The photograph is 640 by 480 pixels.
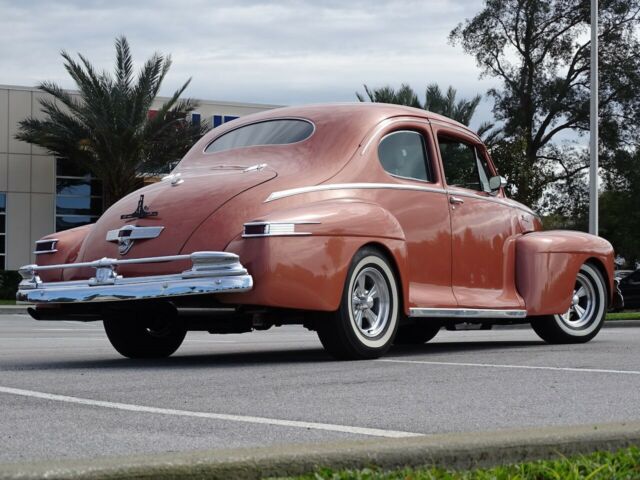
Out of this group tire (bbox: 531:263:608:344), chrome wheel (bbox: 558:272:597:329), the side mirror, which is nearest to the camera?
the side mirror

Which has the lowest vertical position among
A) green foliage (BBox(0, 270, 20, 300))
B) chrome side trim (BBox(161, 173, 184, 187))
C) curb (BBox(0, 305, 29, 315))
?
curb (BBox(0, 305, 29, 315))

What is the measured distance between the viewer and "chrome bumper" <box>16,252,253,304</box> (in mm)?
7316

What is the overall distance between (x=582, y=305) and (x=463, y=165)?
5.90 feet

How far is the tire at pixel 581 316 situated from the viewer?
10.5 m

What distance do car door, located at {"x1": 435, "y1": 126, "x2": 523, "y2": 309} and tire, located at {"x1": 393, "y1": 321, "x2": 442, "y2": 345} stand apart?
1340mm

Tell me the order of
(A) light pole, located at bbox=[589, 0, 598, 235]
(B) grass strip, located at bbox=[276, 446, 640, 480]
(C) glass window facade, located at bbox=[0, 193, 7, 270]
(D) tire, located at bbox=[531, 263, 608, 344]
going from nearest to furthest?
1. (B) grass strip, located at bbox=[276, 446, 640, 480]
2. (D) tire, located at bbox=[531, 263, 608, 344]
3. (A) light pole, located at bbox=[589, 0, 598, 235]
4. (C) glass window facade, located at bbox=[0, 193, 7, 270]

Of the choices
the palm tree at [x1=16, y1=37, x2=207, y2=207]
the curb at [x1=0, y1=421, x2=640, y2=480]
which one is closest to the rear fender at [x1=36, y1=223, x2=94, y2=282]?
the curb at [x1=0, y1=421, x2=640, y2=480]

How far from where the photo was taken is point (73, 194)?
1503 inches

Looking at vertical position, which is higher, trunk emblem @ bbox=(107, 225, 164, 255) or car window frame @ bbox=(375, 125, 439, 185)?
car window frame @ bbox=(375, 125, 439, 185)

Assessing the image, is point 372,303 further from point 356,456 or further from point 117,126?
point 117,126

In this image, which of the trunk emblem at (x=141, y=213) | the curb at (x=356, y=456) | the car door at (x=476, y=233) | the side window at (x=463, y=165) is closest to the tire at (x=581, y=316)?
the car door at (x=476, y=233)

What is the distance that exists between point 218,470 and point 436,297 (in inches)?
224

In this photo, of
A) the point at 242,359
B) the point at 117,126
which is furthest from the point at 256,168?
the point at 117,126

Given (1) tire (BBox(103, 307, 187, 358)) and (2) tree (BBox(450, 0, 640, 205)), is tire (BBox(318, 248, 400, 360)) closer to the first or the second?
(1) tire (BBox(103, 307, 187, 358))
